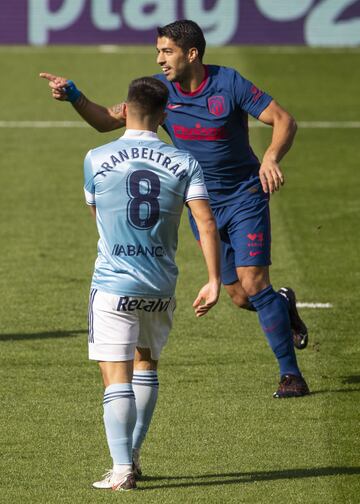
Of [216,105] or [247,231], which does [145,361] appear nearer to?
[247,231]

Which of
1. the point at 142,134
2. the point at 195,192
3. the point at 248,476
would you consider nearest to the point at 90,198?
the point at 142,134

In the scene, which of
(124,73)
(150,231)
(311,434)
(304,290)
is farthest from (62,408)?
(124,73)

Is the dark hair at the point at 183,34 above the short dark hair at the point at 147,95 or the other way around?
the other way around

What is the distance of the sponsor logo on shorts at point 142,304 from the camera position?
7.00 metres

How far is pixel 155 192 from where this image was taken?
6.96 meters

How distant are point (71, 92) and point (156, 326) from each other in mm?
1803

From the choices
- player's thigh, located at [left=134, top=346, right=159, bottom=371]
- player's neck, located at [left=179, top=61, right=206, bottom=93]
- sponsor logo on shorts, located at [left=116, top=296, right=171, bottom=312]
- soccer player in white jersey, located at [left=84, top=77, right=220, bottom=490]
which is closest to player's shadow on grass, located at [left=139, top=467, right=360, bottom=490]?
soccer player in white jersey, located at [left=84, top=77, right=220, bottom=490]

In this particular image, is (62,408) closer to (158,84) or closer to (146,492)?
(146,492)

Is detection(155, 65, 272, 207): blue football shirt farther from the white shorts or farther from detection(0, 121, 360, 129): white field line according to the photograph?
detection(0, 121, 360, 129): white field line

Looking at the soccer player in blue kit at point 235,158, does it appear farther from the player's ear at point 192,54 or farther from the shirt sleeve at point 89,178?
the shirt sleeve at point 89,178

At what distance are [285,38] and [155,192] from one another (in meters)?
23.7

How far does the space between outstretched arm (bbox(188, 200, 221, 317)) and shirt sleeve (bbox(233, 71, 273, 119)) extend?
6.88ft

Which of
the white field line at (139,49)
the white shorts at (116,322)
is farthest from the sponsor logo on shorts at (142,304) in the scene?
the white field line at (139,49)

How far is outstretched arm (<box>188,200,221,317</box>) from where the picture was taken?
6926 mm
